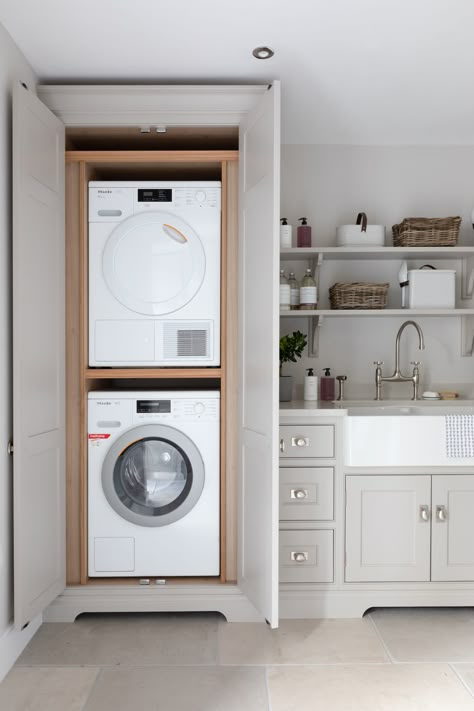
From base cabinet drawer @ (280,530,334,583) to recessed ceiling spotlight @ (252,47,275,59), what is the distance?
2.00m

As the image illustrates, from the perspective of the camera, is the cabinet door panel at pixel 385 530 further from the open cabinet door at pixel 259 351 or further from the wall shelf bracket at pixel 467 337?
the wall shelf bracket at pixel 467 337

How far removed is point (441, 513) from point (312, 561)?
0.62 metres

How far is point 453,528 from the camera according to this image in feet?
9.17

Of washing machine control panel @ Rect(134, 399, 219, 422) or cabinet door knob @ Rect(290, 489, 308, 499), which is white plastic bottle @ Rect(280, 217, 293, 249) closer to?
washing machine control panel @ Rect(134, 399, 219, 422)

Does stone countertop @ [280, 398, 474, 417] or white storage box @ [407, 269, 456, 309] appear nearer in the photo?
stone countertop @ [280, 398, 474, 417]

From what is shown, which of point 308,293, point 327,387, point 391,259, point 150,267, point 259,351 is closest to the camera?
point 259,351

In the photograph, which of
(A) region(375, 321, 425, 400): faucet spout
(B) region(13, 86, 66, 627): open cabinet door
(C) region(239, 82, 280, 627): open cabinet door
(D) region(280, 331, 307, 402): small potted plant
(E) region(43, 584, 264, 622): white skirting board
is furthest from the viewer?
(A) region(375, 321, 425, 400): faucet spout

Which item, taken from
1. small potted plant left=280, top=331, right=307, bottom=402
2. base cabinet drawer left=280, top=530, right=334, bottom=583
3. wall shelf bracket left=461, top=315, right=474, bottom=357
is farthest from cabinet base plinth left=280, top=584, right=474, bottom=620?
wall shelf bracket left=461, top=315, right=474, bottom=357

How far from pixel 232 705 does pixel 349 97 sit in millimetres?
2523

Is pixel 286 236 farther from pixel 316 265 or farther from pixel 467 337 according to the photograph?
pixel 467 337

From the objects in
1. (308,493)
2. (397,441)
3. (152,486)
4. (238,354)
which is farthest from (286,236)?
(152,486)

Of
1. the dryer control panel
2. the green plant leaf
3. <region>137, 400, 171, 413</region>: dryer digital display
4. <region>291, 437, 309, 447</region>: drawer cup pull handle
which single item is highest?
the dryer control panel

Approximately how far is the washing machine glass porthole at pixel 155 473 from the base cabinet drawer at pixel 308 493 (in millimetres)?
432

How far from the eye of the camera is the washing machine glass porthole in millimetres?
2754
